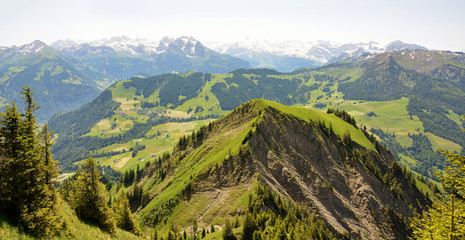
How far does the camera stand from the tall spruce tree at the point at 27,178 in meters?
31.4

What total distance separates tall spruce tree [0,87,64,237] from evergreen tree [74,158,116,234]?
1121cm

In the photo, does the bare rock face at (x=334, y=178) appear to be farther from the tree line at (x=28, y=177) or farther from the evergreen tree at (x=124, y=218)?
the tree line at (x=28, y=177)

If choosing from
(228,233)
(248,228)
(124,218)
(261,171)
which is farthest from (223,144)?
(124,218)

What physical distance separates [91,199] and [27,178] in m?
16.2

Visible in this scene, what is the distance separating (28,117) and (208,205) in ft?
255

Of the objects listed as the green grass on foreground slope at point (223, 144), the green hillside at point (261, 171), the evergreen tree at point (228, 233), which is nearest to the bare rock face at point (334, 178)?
the green hillside at point (261, 171)

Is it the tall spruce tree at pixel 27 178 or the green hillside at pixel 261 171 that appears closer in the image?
the tall spruce tree at pixel 27 178

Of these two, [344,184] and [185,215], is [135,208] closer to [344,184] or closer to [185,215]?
[185,215]

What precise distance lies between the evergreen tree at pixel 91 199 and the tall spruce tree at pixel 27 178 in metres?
11.2

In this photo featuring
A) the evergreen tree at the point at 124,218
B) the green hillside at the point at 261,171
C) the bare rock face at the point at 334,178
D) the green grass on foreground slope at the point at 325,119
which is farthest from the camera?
the green grass on foreground slope at the point at 325,119

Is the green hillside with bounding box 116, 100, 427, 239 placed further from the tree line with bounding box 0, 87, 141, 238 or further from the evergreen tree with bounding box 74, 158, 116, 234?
the tree line with bounding box 0, 87, 141, 238

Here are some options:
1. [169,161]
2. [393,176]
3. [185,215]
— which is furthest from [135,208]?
[393,176]

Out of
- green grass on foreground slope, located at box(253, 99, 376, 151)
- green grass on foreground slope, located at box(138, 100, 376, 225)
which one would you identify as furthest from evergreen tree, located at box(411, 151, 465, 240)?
green grass on foreground slope, located at box(253, 99, 376, 151)

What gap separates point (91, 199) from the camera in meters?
47.8
